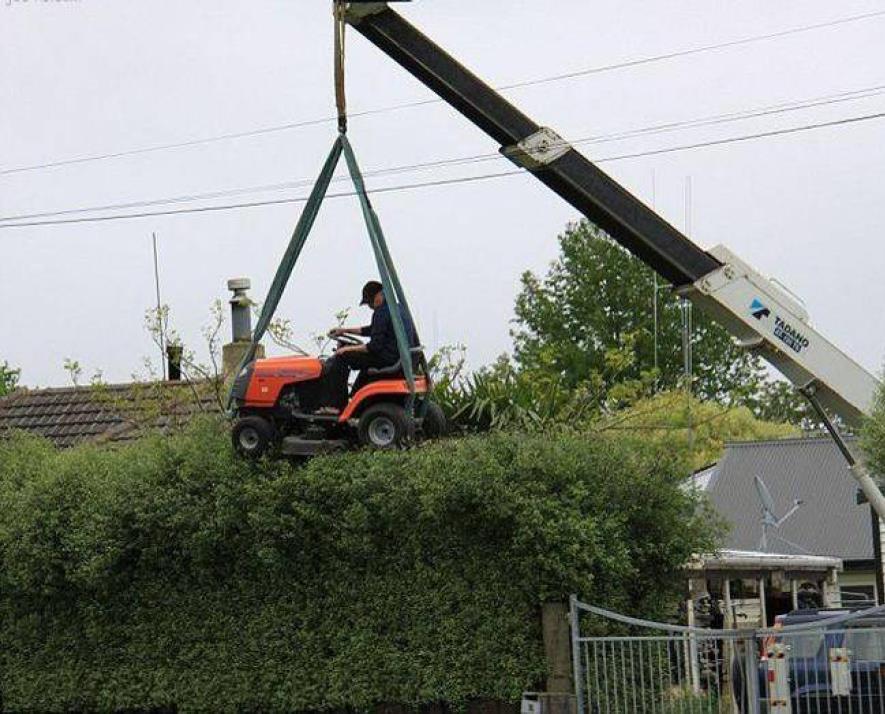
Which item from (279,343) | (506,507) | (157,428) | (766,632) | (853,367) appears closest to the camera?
(766,632)

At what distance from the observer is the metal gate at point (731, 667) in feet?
43.0

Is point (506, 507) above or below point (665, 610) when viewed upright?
above

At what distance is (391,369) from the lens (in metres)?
15.2

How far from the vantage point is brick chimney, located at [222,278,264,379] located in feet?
74.0

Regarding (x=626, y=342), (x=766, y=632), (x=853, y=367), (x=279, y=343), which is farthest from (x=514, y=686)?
(x=626, y=342)

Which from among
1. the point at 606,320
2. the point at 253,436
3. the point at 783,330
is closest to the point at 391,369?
the point at 253,436

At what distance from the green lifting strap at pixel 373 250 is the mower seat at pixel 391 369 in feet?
0.73

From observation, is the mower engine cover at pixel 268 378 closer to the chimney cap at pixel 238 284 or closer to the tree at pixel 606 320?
the chimney cap at pixel 238 284

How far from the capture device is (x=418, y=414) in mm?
15625

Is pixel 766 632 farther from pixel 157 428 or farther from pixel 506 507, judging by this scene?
pixel 157 428

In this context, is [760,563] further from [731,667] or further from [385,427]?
[385,427]

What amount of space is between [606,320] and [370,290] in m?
43.3

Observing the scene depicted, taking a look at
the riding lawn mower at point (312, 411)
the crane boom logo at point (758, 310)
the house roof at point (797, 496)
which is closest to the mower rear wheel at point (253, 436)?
the riding lawn mower at point (312, 411)

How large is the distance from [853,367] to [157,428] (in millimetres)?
9304
